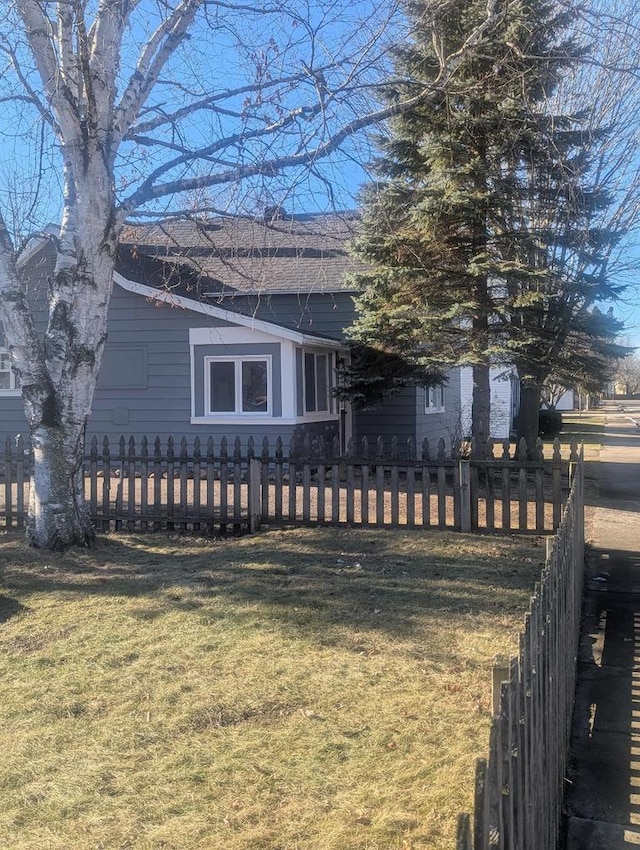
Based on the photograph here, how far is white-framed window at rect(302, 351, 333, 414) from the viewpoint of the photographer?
16.6 m

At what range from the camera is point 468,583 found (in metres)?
7.04

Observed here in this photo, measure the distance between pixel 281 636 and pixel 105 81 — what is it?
628 centimetres

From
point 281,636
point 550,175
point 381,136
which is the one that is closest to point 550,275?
point 550,175

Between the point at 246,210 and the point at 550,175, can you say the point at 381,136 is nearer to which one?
the point at 550,175

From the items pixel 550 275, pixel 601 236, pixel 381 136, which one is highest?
pixel 381 136

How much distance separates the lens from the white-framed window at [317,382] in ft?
54.3

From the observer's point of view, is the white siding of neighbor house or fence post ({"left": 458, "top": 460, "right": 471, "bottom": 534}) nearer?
fence post ({"left": 458, "top": 460, "right": 471, "bottom": 534})

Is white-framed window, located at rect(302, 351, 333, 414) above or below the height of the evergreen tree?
below

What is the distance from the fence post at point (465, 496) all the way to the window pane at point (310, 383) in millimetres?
7558

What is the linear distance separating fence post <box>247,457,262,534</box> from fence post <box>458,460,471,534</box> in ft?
8.42

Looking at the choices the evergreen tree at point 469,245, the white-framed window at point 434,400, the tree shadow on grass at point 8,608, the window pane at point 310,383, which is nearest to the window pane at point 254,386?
the window pane at point 310,383

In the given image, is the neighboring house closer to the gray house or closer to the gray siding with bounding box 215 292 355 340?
the gray siding with bounding box 215 292 355 340

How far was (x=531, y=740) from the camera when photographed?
2.66m

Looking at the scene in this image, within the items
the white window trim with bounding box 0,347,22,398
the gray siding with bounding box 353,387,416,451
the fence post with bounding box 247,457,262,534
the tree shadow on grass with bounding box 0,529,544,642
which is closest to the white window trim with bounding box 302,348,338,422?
the gray siding with bounding box 353,387,416,451
